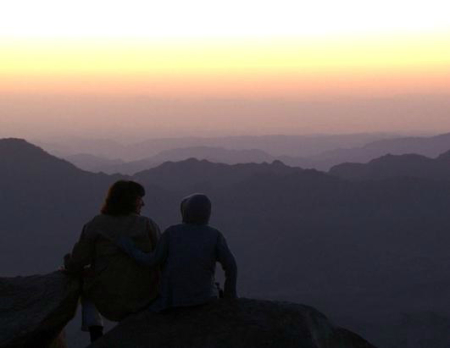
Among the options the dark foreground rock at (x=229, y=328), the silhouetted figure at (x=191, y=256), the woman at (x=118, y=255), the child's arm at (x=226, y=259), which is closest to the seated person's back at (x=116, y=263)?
the woman at (x=118, y=255)

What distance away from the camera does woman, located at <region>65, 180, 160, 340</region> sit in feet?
31.3

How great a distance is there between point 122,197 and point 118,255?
63cm

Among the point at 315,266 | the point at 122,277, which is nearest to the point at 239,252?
the point at 315,266

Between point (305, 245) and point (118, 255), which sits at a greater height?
point (118, 255)

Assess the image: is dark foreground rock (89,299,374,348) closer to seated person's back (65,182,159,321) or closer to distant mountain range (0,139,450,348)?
seated person's back (65,182,159,321)

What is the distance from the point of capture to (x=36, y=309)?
998 cm

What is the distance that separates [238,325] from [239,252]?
166 m

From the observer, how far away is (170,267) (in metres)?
9.20

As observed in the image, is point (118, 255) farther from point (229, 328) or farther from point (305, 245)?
point (305, 245)

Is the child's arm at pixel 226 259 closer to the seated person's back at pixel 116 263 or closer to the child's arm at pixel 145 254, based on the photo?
the child's arm at pixel 145 254

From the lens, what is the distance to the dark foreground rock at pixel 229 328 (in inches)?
358

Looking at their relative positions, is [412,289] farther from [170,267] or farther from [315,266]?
[170,267]

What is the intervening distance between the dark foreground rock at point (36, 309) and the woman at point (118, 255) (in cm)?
38

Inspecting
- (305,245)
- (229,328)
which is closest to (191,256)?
(229,328)
